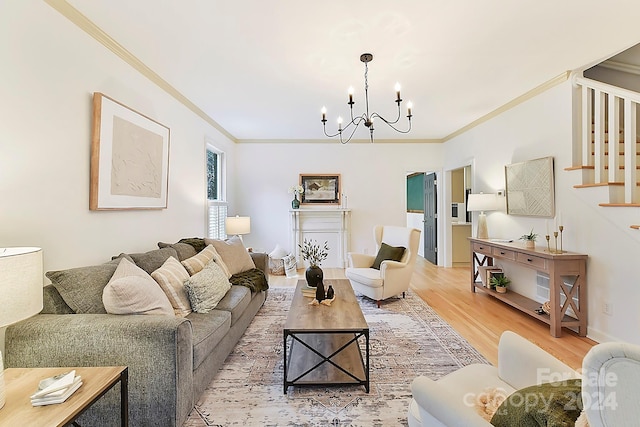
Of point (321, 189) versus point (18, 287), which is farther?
point (321, 189)

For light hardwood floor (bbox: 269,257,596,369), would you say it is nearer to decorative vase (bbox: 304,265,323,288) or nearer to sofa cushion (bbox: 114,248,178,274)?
decorative vase (bbox: 304,265,323,288)

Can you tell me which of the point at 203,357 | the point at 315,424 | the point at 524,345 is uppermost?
the point at 524,345

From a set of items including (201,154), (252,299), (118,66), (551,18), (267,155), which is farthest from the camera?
(267,155)

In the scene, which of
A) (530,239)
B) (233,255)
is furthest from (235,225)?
(530,239)

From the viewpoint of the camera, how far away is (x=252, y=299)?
10.3 ft

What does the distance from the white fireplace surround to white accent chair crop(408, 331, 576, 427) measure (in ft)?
14.7

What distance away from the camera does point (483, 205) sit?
14.0 feet

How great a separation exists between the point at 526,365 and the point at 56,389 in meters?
1.98

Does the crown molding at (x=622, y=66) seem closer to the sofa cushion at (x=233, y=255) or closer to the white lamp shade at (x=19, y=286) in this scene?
the sofa cushion at (x=233, y=255)

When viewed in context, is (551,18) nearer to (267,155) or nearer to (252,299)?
(252,299)

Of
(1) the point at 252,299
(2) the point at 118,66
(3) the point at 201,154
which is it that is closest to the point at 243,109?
(3) the point at 201,154

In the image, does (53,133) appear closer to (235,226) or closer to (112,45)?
(112,45)

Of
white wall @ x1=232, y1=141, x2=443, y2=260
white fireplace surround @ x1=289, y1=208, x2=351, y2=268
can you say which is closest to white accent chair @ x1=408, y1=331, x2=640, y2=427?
white fireplace surround @ x1=289, y1=208, x2=351, y2=268

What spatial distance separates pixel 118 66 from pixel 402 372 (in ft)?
11.3
